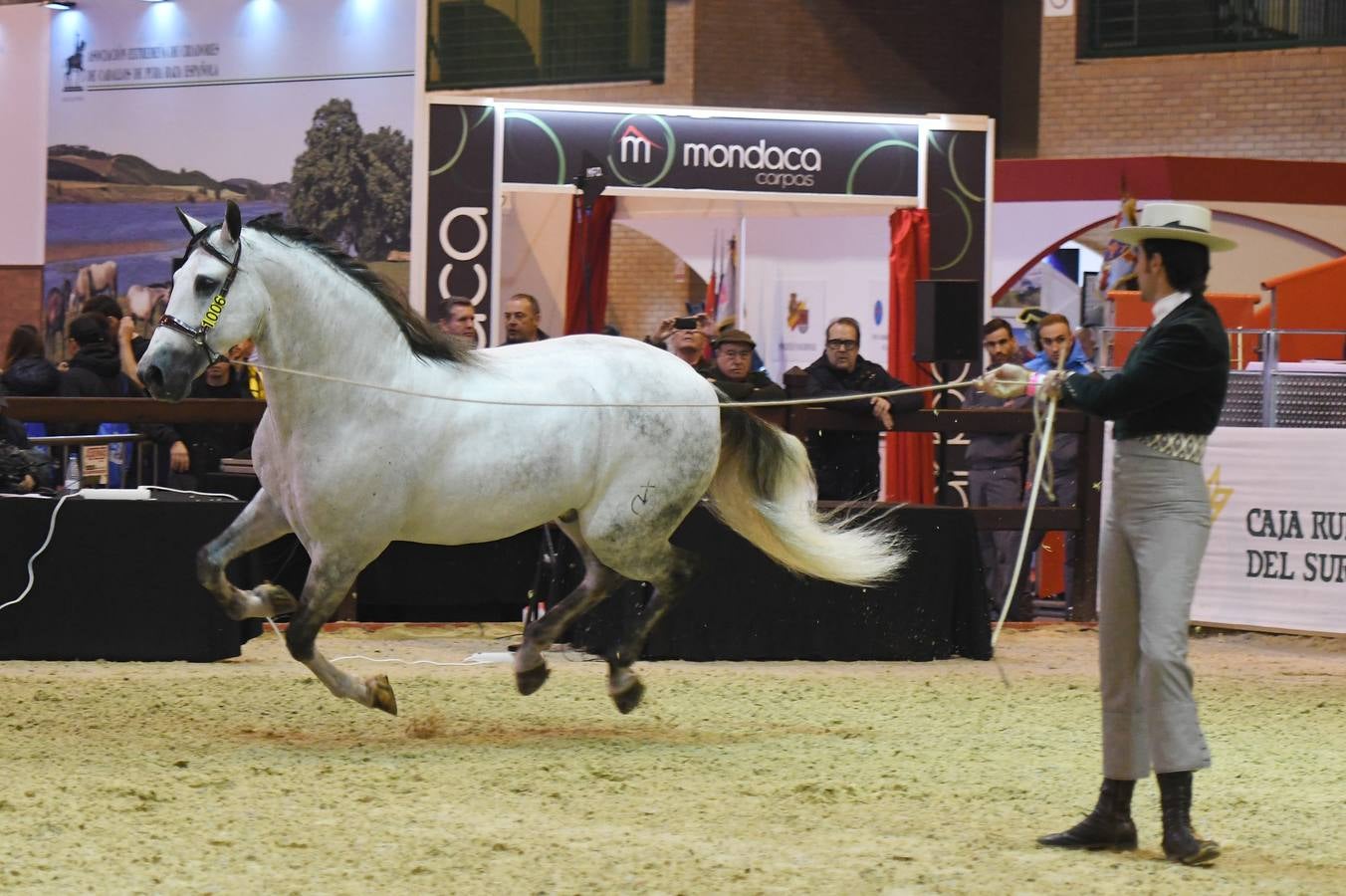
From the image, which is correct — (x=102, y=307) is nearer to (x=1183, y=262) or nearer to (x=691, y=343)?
(x=691, y=343)

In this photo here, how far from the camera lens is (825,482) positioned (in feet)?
33.6

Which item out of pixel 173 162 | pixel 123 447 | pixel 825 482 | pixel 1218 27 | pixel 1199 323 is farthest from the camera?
pixel 173 162

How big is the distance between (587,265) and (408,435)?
6.83 meters

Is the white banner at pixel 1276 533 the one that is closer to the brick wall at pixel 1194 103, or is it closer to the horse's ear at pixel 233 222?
the horse's ear at pixel 233 222

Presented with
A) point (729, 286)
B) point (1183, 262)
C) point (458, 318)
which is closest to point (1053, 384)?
point (1183, 262)

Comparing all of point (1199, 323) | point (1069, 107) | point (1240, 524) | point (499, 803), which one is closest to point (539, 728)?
point (499, 803)

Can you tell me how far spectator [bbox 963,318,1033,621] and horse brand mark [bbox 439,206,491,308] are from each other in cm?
393

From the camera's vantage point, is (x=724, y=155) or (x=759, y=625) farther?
(x=724, y=155)

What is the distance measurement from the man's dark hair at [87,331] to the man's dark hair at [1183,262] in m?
8.11

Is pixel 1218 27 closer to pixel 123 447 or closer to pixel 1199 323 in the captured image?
pixel 123 447

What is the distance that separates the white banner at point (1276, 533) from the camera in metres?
10.0

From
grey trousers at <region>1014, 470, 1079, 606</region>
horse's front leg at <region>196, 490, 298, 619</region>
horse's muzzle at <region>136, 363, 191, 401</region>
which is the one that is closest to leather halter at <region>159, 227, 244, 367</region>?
horse's muzzle at <region>136, 363, 191, 401</region>

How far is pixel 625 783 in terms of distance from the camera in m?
5.86

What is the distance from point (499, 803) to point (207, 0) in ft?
61.7
